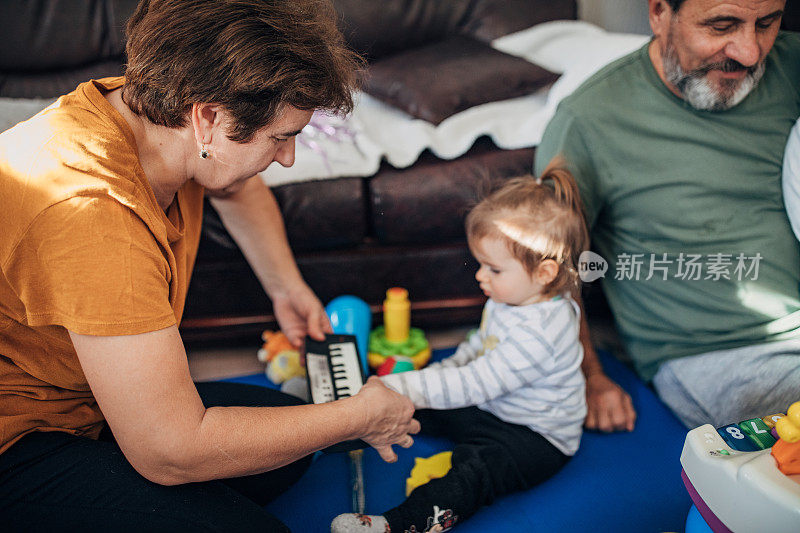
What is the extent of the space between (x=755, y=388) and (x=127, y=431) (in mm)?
1049

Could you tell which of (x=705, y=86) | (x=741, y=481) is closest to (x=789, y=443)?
(x=741, y=481)

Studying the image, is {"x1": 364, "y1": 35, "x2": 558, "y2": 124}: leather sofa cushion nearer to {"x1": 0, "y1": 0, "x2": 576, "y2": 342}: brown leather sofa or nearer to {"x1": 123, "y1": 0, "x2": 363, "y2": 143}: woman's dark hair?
{"x1": 0, "y1": 0, "x2": 576, "y2": 342}: brown leather sofa

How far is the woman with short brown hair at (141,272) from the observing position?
733 mm

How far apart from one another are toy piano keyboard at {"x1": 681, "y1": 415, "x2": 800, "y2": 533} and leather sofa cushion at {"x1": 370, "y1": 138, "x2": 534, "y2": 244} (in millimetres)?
775

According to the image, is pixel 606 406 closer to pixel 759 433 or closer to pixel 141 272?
pixel 759 433

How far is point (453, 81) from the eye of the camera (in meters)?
1.77

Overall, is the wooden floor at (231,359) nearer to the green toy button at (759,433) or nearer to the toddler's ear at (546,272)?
the toddler's ear at (546,272)

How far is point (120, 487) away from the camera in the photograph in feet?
2.81

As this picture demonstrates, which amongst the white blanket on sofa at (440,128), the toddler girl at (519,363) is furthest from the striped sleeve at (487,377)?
the white blanket on sofa at (440,128)

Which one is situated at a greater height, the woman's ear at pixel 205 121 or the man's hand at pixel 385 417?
the woman's ear at pixel 205 121

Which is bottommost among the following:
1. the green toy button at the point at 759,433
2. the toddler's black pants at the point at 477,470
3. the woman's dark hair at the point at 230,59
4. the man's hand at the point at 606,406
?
the man's hand at the point at 606,406

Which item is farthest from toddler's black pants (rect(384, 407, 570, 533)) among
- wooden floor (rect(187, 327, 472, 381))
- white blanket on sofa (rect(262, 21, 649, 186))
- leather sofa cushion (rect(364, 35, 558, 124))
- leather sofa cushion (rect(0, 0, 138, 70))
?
leather sofa cushion (rect(0, 0, 138, 70))

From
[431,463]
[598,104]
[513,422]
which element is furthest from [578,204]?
[431,463]

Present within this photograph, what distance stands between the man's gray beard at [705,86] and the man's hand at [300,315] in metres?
0.82
